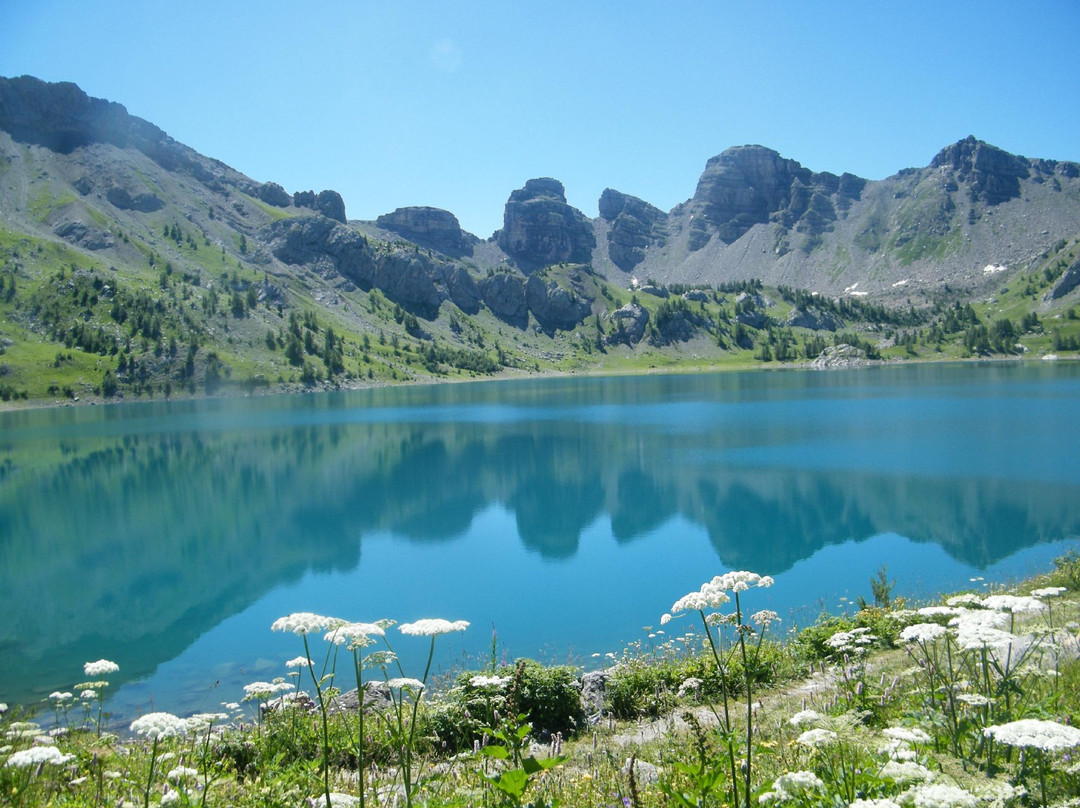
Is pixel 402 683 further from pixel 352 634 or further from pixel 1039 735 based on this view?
pixel 1039 735

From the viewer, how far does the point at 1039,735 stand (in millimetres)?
3619

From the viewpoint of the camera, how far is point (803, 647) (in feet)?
41.0

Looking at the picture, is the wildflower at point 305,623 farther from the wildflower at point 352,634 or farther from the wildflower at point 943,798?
the wildflower at point 943,798

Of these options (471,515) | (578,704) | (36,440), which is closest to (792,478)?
(471,515)

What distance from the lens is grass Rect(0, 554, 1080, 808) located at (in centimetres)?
450

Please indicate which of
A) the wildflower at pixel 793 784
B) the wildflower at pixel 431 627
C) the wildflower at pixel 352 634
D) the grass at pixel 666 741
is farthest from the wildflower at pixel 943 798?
the wildflower at pixel 352 634

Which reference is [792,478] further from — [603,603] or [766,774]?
[766,774]

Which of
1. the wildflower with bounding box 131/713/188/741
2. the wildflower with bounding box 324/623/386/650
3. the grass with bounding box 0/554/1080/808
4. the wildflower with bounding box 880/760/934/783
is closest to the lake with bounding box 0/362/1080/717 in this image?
the grass with bounding box 0/554/1080/808

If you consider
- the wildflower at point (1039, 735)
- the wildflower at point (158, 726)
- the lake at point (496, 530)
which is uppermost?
the wildflower at point (1039, 735)

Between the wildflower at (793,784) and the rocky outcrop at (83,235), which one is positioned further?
the rocky outcrop at (83,235)

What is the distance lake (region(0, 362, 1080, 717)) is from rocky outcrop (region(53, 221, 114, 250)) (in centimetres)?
15202

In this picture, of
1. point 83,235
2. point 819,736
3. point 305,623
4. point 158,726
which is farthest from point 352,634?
point 83,235

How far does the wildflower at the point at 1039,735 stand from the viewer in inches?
133

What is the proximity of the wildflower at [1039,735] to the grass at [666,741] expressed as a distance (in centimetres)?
3
